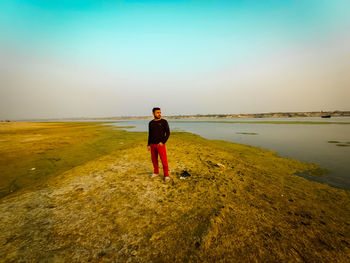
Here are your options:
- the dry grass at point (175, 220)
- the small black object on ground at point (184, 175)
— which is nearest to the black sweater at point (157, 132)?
the dry grass at point (175, 220)

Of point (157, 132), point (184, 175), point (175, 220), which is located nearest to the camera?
point (175, 220)

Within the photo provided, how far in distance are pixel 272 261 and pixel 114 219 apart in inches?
137

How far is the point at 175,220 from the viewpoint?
362 centimetres

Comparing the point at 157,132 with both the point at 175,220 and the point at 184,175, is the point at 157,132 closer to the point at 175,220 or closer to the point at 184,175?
the point at 184,175

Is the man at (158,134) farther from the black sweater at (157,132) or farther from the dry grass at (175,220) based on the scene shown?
the dry grass at (175,220)

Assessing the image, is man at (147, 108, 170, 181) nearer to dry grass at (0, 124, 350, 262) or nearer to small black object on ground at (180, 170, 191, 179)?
small black object on ground at (180, 170, 191, 179)

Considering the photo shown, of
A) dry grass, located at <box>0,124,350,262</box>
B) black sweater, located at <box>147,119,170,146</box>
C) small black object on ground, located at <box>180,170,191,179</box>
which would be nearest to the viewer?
dry grass, located at <box>0,124,350,262</box>

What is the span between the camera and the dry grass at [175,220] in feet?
8.84

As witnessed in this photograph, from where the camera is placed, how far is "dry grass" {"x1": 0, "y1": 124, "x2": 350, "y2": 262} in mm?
2693

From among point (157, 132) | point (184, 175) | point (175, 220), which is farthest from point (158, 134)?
point (175, 220)

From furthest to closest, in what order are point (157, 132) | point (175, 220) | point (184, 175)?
point (184, 175) < point (157, 132) < point (175, 220)

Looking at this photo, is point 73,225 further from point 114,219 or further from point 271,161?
point 271,161

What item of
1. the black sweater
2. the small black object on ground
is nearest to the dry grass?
the small black object on ground

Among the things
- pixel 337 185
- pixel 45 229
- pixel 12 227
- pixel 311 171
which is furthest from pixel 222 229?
pixel 311 171
